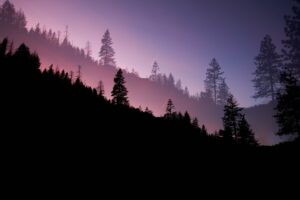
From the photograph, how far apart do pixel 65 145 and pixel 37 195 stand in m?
2.87

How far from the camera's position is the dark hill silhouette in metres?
100

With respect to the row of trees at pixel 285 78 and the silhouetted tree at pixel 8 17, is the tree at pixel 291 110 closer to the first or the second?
the row of trees at pixel 285 78

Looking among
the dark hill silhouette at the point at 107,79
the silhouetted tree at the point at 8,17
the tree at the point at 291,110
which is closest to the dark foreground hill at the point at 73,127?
the tree at the point at 291,110

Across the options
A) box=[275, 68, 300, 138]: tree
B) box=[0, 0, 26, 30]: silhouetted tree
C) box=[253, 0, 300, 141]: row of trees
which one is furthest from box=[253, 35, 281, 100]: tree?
box=[0, 0, 26, 30]: silhouetted tree

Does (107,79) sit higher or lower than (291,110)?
higher

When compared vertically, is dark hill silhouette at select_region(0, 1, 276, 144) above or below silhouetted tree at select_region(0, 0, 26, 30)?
below

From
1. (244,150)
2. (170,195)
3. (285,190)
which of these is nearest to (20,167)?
(170,195)

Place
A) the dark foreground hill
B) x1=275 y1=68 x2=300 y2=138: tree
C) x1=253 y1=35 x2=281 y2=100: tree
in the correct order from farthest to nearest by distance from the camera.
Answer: x1=253 y1=35 x2=281 y2=100: tree < x1=275 y1=68 x2=300 y2=138: tree < the dark foreground hill

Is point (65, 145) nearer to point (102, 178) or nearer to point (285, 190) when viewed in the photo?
point (102, 178)

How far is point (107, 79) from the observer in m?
113

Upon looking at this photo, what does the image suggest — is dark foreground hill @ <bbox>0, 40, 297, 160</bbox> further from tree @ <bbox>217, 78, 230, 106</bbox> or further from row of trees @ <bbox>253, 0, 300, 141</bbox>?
tree @ <bbox>217, 78, 230, 106</bbox>

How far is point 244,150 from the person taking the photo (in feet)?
43.3

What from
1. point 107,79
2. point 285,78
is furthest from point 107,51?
point 285,78

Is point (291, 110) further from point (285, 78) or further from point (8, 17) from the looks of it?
point (8, 17)
